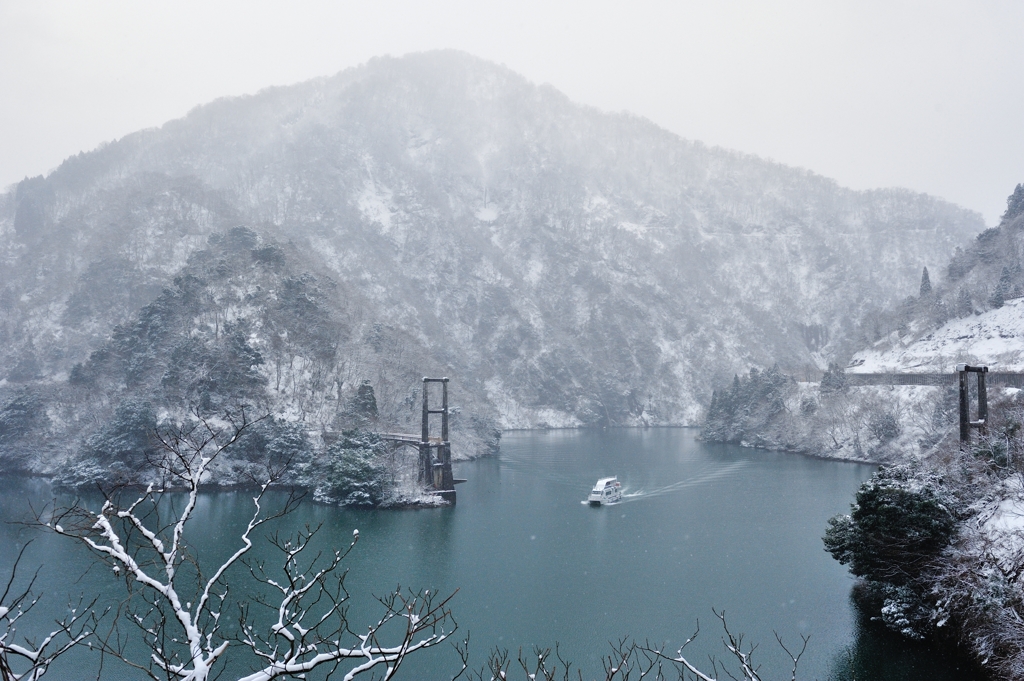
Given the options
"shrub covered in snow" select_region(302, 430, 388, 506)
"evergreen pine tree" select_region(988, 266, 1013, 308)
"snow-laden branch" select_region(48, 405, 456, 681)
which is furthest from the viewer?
"evergreen pine tree" select_region(988, 266, 1013, 308)

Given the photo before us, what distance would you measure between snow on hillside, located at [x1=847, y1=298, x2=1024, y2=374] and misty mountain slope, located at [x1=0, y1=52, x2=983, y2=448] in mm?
49551

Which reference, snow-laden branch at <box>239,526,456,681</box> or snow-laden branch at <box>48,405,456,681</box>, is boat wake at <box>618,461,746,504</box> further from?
snow-laden branch at <box>239,526,456,681</box>

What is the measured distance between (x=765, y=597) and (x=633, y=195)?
164180 mm

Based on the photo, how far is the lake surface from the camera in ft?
69.8

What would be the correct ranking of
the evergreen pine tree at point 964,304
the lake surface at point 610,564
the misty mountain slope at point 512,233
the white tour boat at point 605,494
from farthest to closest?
the misty mountain slope at point 512,233 → the evergreen pine tree at point 964,304 → the white tour boat at point 605,494 → the lake surface at point 610,564

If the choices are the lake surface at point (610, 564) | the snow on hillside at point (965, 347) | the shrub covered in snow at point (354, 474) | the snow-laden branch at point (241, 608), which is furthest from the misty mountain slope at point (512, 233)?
the snow-laden branch at point (241, 608)

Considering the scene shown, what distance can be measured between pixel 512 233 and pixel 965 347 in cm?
10655

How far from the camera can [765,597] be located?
25719 millimetres

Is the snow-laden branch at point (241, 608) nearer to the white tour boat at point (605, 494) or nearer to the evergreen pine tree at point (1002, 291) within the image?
the white tour boat at point (605, 494)

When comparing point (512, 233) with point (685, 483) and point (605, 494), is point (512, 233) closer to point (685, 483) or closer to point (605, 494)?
point (685, 483)

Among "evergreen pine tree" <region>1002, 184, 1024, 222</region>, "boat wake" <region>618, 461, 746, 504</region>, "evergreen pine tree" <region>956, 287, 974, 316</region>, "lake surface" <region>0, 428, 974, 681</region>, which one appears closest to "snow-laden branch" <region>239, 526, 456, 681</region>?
"lake surface" <region>0, 428, 974, 681</region>

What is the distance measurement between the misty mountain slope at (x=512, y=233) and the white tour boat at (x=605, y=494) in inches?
1566

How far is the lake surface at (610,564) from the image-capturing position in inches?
837

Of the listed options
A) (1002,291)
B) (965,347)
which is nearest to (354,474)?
(965,347)
